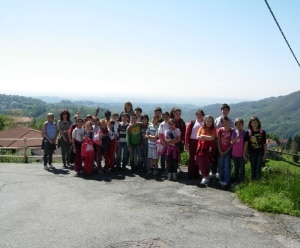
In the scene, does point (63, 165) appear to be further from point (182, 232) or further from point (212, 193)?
point (182, 232)

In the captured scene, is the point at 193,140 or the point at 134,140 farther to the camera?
the point at 134,140

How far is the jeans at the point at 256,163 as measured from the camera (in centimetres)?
804

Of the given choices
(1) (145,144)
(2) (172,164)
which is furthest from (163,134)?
(1) (145,144)

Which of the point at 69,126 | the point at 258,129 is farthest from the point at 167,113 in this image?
the point at 69,126

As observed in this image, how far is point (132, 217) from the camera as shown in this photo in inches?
244

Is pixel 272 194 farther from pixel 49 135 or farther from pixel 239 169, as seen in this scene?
pixel 49 135

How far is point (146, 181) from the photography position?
29.1 feet

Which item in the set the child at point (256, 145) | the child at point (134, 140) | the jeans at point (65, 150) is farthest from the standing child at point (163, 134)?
the jeans at point (65, 150)

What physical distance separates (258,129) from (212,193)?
1.78m

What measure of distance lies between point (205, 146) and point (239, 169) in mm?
953

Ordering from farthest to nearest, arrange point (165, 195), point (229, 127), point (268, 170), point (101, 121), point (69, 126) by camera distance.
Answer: point (69, 126) → point (101, 121) → point (268, 170) → point (229, 127) → point (165, 195)

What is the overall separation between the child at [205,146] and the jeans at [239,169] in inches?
24.3

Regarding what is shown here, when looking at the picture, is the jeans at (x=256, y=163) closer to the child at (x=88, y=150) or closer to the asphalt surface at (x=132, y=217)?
the asphalt surface at (x=132, y=217)

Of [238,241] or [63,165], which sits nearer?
[238,241]
